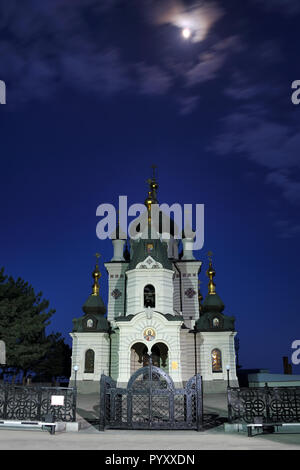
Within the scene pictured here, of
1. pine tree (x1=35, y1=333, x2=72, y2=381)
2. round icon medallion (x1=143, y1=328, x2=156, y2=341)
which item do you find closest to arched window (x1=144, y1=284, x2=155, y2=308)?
round icon medallion (x1=143, y1=328, x2=156, y2=341)

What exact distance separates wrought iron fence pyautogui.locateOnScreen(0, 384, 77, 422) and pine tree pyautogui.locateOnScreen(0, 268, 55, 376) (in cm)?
1555

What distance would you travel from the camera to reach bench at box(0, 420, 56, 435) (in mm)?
13288

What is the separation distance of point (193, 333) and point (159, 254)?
279 inches

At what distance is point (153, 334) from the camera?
96.7 ft

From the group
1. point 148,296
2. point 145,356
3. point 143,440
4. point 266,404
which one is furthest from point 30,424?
point 148,296

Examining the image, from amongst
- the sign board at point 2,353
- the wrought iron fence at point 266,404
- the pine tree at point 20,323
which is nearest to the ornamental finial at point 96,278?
the pine tree at point 20,323

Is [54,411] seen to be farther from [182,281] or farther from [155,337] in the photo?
[182,281]

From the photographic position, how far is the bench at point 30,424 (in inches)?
523

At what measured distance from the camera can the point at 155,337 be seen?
2936cm

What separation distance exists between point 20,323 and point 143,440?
21532mm

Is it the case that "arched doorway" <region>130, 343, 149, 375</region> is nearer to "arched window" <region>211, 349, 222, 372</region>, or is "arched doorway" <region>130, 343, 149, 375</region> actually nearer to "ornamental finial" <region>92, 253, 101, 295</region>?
"arched window" <region>211, 349, 222, 372</region>

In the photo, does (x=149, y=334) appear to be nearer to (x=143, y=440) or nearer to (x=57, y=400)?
(x=57, y=400)

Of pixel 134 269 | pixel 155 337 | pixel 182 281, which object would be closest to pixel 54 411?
pixel 155 337
